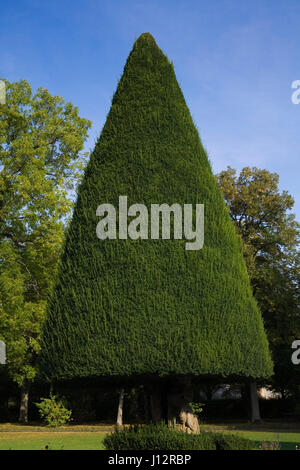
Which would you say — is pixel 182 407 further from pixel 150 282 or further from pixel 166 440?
pixel 150 282

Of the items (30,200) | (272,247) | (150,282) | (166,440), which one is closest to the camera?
(166,440)

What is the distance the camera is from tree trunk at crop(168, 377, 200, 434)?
10.2m

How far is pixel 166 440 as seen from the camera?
29.8 feet

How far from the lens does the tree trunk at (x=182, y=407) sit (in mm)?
10180

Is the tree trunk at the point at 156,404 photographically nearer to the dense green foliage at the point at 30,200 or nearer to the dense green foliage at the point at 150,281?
→ the dense green foliage at the point at 150,281

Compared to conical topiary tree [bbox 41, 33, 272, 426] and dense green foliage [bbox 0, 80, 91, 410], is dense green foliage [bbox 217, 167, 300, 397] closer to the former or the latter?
dense green foliage [bbox 0, 80, 91, 410]

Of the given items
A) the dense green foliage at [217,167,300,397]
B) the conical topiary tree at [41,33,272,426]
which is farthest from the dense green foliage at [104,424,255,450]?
the dense green foliage at [217,167,300,397]

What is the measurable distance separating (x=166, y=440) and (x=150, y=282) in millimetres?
3115

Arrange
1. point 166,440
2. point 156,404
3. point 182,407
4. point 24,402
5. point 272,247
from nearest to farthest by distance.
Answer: point 166,440
point 182,407
point 156,404
point 272,247
point 24,402

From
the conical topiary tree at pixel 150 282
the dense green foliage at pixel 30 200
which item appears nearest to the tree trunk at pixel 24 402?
the dense green foliage at pixel 30 200

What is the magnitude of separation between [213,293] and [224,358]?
1.35 metres

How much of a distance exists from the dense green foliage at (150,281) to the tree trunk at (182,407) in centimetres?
138

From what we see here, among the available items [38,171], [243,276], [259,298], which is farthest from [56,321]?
[259,298]

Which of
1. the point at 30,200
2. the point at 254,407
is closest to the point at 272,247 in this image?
the point at 254,407
